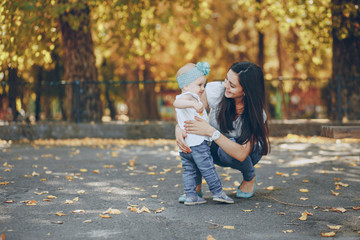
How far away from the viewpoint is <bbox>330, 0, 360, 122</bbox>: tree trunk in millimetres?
13383

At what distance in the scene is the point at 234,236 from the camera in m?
4.02

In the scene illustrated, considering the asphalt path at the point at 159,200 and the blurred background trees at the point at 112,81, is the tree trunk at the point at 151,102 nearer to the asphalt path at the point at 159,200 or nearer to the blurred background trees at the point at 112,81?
the blurred background trees at the point at 112,81

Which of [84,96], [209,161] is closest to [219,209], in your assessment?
[209,161]

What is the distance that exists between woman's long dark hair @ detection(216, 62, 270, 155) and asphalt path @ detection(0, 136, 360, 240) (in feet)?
2.39

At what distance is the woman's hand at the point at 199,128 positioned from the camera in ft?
16.2

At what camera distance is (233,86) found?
5125mm

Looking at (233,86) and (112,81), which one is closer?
(233,86)

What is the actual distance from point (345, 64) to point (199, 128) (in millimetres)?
10626

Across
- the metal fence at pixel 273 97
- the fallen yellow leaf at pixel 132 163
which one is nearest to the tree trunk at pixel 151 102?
the metal fence at pixel 273 97

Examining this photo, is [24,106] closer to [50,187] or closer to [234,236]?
[50,187]

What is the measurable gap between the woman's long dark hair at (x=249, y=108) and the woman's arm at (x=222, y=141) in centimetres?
10

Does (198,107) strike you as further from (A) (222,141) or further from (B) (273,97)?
(B) (273,97)

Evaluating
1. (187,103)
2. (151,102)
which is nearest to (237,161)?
(187,103)

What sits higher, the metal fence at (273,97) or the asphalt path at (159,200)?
the metal fence at (273,97)
